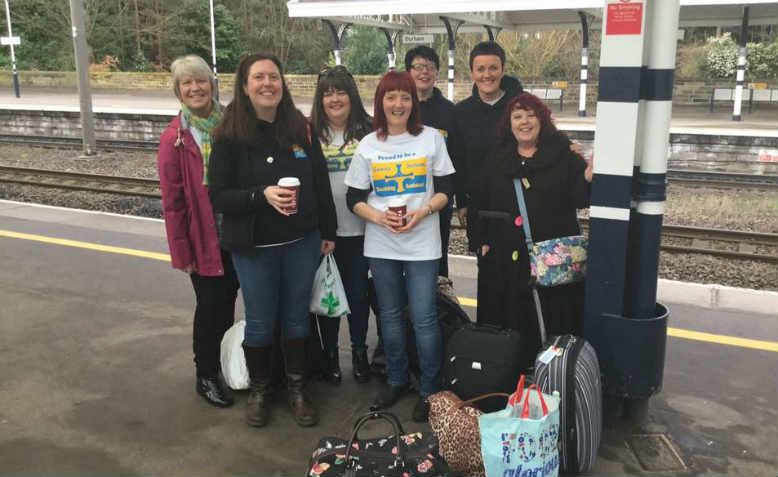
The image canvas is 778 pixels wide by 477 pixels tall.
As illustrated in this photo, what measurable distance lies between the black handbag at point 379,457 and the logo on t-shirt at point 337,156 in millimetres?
1517

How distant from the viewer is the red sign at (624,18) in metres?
3.04

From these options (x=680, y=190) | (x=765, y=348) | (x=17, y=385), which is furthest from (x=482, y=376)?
(x=680, y=190)

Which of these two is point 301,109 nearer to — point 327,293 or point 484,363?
point 327,293

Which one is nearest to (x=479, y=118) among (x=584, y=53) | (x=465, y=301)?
(x=465, y=301)

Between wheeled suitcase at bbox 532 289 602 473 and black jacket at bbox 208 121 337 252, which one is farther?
black jacket at bbox 208 121 337 252

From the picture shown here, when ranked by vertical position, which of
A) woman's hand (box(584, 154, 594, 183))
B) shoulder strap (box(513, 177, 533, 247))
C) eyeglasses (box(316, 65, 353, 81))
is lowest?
shoulder strap (box(513, 177, 533, 247))

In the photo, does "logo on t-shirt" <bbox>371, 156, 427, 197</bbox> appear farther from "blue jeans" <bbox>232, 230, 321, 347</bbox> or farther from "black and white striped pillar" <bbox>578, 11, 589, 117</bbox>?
"black and white striped pillar" <bbox>578, 11, 589, 117</bbox>

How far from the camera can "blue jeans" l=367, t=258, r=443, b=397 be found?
362 cm

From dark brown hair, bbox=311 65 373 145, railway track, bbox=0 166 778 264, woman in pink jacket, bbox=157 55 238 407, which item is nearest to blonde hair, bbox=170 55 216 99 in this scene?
woman in pink jacket, bbox=157 55 238 407

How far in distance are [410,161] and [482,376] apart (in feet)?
3.67

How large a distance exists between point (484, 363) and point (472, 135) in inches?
55.9

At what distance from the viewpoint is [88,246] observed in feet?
23.3

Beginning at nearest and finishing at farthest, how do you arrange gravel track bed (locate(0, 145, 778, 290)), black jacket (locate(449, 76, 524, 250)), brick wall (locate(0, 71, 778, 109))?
black jacket (locate(449, 76, 524, 250)), gravel track bed (locate(0, 145, 778, 290)), brick wall (locate(0, 71, 778, 109))

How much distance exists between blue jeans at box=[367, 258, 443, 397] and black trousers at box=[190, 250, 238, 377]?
829 mm
